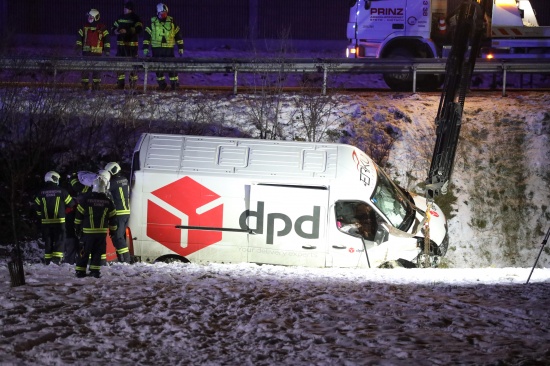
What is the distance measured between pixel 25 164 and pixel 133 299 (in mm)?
8527

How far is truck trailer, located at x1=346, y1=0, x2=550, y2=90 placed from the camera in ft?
71.9

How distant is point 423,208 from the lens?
1638 cm

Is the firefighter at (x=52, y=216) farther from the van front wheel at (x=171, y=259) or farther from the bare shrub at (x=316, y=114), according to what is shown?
the bare shrub at (x=316, y=114)

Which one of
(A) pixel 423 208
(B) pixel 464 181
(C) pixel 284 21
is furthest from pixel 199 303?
(C) pixel 284 21

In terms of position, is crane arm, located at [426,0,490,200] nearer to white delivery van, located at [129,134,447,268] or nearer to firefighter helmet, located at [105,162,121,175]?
white delivery van, located at [129,134,447,268]

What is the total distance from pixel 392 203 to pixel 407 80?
25.8ft

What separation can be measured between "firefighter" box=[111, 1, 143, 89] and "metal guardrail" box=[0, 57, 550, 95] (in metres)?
0.59

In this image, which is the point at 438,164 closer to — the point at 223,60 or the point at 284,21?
the point at 223,60

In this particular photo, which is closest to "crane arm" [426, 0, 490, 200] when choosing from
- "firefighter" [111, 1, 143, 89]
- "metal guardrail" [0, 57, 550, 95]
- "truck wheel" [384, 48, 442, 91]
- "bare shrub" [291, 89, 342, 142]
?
"bare shrub" [291, 89, 342, 142]

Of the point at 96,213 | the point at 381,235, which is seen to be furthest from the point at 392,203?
the point at 96,213

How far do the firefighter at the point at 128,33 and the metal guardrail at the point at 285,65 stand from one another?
0.59m

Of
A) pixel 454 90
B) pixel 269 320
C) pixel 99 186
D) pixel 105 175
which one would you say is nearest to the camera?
pixel 269 320

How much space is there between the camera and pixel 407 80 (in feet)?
74.7

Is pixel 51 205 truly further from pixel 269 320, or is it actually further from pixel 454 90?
pixel 454 90
